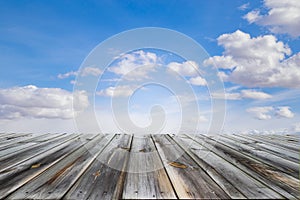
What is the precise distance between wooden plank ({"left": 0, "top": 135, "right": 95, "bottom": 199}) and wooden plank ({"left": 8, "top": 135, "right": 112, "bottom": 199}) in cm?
5

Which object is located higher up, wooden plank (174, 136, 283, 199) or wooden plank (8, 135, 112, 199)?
wooden plank (174, 136, 283, 199)

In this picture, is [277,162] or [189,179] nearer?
[189,179]

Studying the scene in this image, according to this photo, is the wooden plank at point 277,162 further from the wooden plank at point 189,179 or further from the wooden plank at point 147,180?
the wooden plank at point 147,180

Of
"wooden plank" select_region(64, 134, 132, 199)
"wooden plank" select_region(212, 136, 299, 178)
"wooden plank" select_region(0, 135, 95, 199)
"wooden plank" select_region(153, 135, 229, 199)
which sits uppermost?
"wooden plank" select_region(212, 136, 299, 178)

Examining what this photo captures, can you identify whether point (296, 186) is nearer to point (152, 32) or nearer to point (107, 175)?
point (107, 175)

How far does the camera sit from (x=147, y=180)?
52.4 inches

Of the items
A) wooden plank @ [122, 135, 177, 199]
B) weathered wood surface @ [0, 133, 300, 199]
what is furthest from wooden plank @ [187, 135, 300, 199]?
wooden plank @ [122, 135, 177, 199]

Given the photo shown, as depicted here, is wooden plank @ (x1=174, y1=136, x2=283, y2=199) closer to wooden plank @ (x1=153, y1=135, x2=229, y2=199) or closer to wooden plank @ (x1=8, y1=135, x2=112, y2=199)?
wooden plank @ (x1=153, y1=135, x2=229, y2=199)

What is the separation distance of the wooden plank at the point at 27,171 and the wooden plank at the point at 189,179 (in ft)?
2.88

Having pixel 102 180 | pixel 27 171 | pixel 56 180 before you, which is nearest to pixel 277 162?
pixel 102 180

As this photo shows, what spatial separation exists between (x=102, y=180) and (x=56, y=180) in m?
0.28

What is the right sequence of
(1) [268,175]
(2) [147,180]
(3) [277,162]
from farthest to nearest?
(3) [277,162] < (1) [268,175] < (2) [147,180]

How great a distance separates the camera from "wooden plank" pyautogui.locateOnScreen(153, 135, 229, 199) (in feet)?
3.72

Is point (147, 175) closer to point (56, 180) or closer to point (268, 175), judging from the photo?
point (56, 180)
